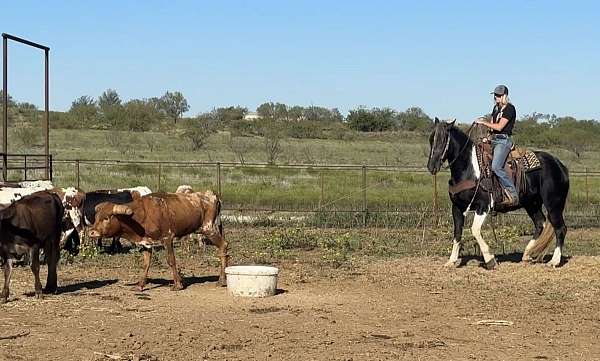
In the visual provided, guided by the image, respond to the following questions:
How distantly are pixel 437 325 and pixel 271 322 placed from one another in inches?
70.0

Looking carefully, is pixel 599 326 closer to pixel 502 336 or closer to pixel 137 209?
pixel 502 336

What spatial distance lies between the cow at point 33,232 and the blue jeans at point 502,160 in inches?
254

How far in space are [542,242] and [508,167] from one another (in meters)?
1.42

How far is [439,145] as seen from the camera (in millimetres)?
13141

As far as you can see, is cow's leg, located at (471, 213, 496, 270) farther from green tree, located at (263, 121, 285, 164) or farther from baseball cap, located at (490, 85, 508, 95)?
green tree, located at (263, 121, 285, 164)

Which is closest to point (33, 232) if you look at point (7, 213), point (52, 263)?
point (7, 213)

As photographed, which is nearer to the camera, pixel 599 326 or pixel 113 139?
pixel 599 326

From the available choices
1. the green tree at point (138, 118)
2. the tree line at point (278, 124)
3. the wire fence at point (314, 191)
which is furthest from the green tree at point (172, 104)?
the wire fence at point (314, 191)

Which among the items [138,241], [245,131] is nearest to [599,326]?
[138,241]

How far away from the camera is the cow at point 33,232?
10.5 meters

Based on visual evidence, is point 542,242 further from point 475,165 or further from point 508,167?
point 475,165

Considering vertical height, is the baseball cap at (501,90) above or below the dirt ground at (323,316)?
above

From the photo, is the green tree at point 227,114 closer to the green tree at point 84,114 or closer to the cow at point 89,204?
the green tree at point 84,114

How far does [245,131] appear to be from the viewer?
7150cm
